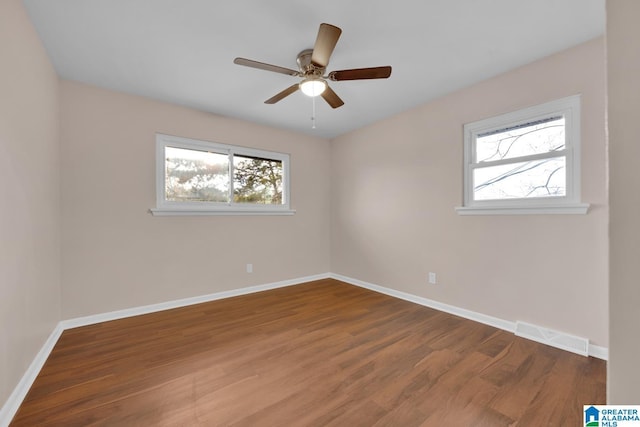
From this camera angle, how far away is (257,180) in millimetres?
3861

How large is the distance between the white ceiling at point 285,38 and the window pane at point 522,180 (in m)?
0.92

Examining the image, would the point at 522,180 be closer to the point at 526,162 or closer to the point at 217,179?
the point at 526,162

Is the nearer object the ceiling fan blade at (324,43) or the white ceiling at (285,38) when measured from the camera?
the ceiling fan blade at (324,43)

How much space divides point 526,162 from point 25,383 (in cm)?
418

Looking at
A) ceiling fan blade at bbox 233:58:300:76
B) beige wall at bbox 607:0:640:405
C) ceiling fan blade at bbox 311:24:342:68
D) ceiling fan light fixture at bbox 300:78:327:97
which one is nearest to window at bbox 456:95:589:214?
ceiling fan light fixture at bbox 300:78:327:97

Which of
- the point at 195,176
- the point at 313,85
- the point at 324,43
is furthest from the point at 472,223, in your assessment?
the point at 195,176

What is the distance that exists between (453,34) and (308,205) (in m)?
2.92

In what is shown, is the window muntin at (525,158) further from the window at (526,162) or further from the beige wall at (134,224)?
the beige wall at (134,224)

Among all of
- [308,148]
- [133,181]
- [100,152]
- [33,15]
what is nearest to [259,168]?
[308,148]

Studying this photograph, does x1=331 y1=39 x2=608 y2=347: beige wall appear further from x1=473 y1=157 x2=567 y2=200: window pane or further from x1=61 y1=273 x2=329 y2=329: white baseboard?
x1=61 y1=273 x2=329 y2=329: white baseboard

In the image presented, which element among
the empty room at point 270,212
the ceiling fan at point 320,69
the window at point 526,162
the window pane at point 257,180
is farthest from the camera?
the window pane at point 257,180

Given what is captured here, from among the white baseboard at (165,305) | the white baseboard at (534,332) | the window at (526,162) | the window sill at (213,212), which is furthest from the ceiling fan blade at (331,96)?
the white baseboard at (165,305)

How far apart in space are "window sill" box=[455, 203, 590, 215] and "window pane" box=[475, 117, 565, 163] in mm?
513

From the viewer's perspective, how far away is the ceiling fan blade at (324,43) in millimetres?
1570
